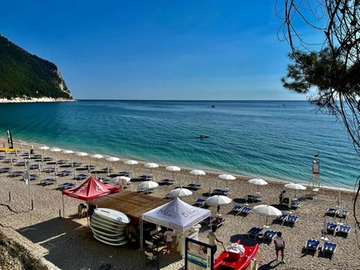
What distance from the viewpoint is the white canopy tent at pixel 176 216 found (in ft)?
30.9

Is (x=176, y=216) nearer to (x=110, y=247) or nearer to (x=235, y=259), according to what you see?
(x=235, y=259)

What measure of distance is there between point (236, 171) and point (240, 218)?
14539 mm

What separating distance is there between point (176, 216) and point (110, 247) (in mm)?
3050

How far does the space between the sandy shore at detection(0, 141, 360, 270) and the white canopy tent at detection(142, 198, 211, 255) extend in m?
1.35

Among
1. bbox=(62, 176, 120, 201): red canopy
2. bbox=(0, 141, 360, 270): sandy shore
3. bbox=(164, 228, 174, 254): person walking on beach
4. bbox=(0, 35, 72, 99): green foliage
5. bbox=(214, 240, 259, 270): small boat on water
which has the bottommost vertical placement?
bbox=(0, 141, 360, 270): sandy shore

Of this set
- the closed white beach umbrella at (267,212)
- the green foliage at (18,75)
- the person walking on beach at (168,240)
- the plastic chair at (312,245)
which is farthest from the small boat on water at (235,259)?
the green foliage at (18,75)

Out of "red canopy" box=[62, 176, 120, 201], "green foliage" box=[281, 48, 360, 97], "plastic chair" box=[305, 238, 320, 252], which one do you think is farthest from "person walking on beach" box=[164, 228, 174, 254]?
"green foliage" box=[281, 48, 360, 97]

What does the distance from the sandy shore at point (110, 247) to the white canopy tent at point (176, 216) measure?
53.1 inches

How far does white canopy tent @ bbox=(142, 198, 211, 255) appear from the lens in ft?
30.9

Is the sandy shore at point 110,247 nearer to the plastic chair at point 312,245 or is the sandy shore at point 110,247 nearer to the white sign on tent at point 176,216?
the plastic chair at point 312,245

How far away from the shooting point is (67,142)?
45.0 meters

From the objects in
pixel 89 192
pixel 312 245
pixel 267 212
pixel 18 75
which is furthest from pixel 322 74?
pixel 18 75

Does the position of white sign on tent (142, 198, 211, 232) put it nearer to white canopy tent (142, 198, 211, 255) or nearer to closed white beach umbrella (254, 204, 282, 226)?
white canopy tent (142, 198, 211, 255)

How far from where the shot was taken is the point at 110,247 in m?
10.5
